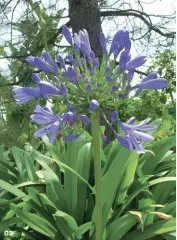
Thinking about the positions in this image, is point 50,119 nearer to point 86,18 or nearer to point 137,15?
point 86,18

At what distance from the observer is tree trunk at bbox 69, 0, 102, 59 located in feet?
15.1

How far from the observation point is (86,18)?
4.62 metres

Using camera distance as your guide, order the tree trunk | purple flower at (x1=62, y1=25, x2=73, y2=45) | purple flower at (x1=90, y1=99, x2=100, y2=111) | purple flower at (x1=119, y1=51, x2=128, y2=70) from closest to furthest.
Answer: purple flower at (x1=90, y1=99, x2=100, y2=111) < purple flower at (x1=119, y1=51, x2=128, y2=70) < purple flower at (x1=62, y1=25, x2=73, y2=45) < the tree trunk

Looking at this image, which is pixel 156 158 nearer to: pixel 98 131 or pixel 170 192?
pixel 170 192

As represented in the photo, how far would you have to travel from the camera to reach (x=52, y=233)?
6.86ft

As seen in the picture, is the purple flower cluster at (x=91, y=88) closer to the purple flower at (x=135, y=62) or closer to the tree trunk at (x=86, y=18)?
the purple flower at (x=135, y=62)

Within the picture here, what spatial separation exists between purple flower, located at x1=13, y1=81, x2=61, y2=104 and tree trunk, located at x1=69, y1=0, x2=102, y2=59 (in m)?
3.09

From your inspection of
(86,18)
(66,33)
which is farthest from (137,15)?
(66,33)

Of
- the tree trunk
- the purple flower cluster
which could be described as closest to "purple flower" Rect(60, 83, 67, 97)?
the purple flower cluster

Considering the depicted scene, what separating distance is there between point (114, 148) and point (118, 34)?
1.06 metres

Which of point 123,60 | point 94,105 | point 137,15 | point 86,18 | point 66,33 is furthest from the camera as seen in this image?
point 137,15

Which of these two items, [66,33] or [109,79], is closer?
[109,79]

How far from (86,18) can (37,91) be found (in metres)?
3.25

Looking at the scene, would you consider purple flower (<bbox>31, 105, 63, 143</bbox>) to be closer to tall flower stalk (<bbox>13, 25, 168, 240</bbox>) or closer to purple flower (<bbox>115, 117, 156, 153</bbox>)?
tall flower stalk (<bbox>13, 25, 168, 240</bbox>)
